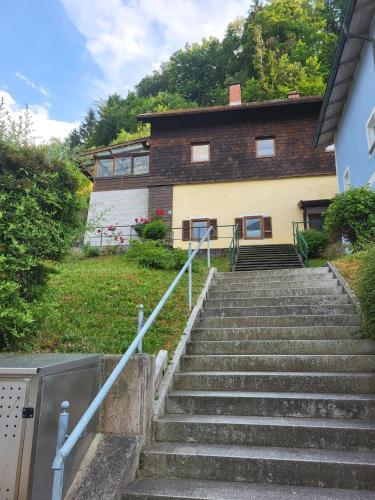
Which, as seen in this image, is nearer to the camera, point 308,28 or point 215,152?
point 215,152

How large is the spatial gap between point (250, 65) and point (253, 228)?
22.9 meters

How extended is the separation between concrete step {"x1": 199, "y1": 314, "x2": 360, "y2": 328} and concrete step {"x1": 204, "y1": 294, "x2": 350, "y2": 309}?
2.14ft

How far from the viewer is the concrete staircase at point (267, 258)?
11.7 meters

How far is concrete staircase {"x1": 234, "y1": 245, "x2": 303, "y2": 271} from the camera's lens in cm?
1168

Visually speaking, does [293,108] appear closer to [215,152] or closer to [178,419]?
[215,152]

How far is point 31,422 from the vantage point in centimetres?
214

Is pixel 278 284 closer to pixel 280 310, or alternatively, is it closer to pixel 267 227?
pixel 280 310

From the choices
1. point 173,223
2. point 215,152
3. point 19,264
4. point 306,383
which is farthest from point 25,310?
point 215,152

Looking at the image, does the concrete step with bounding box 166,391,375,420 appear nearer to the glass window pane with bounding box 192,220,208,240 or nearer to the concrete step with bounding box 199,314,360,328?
the concrete step with bounding box 199,314,360,328

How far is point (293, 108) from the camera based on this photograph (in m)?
17.6

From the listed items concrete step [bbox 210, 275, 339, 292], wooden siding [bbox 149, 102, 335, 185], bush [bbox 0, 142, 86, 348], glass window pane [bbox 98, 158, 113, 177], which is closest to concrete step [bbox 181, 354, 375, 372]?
bush [bbox 0, 142, 86, 348]

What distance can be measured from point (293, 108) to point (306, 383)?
16564 mm

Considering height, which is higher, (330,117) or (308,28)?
(308,28)

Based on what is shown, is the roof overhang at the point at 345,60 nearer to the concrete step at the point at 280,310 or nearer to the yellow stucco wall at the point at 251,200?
the yellow stucco wall at the point at 251,200
